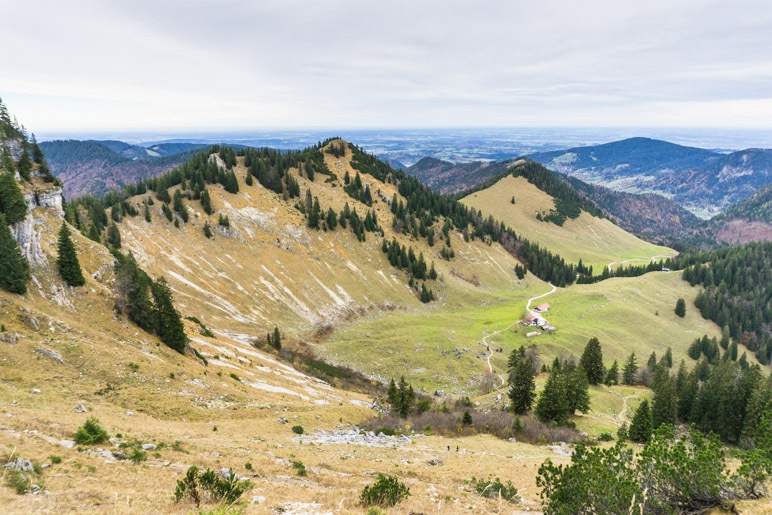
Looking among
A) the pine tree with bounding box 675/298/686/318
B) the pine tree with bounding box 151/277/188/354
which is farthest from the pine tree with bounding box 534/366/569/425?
the pine tree with bounding box 675/298/686/318

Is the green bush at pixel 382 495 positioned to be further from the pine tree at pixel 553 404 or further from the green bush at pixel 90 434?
the pine tree at pixel 553 404

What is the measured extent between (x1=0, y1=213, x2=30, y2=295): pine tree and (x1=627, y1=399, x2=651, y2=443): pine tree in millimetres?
77788

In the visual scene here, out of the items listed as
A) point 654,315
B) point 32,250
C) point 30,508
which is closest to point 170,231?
point 32,250

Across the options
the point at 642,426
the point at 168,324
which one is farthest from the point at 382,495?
the point at 642,426

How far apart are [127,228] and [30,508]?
4654 inches

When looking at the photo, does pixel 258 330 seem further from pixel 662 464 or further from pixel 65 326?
pixel 662 464

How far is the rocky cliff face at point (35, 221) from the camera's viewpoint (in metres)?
45.4

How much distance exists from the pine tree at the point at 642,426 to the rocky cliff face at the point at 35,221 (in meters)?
80.4

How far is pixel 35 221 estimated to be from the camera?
164 ft

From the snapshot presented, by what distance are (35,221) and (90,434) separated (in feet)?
136

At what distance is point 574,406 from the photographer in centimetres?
6303

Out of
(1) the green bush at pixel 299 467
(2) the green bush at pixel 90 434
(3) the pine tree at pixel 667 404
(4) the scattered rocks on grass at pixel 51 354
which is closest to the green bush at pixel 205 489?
(1) the green bush at pixel 299 467

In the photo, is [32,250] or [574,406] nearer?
[32,250]

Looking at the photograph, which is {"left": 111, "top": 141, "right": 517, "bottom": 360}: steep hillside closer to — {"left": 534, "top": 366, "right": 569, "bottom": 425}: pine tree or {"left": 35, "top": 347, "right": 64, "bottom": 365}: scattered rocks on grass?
{"left": 35, "top": 347, "right": 64, "bottom": 365}: scattered rocks on grass
